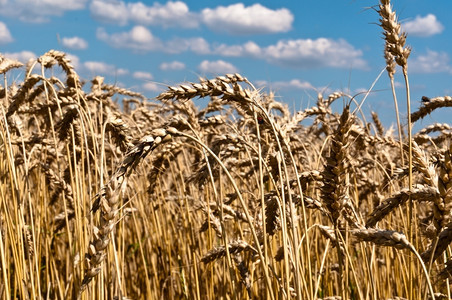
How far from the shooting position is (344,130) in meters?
1.72

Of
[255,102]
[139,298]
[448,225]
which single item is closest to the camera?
[448,225]

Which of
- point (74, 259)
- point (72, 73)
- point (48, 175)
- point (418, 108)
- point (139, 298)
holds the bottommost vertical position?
point (139, 298)

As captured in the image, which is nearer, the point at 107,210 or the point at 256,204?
the point at 107,210

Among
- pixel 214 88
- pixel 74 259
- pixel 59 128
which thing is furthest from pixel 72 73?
pixel 214 88

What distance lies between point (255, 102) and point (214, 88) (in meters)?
0.14

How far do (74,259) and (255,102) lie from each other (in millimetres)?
1153

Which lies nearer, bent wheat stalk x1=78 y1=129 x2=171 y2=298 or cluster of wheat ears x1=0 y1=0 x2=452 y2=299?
bent wheat stalk x1=78 y1=129 x2=171 y2=298

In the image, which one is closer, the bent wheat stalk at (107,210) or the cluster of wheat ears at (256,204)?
the bent wheat stalk at (107,210)

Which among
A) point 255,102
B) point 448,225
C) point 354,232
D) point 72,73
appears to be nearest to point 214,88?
point 255,102

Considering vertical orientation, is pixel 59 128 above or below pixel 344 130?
above

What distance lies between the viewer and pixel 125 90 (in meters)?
5.10

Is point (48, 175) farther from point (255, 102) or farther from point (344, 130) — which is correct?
point (344, 130)

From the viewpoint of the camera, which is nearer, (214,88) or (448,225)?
(448,225)

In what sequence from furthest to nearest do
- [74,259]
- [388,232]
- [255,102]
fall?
[74,259]
[255,102]
[388,232]
